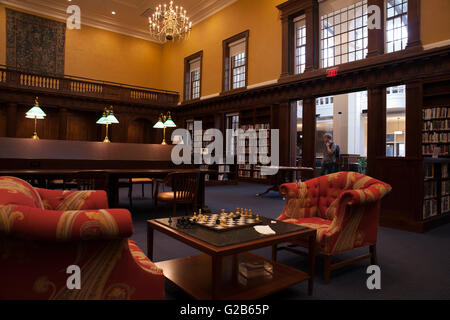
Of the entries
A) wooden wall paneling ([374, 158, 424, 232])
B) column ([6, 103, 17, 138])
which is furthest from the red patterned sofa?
column ([6, 103, 17, 138])

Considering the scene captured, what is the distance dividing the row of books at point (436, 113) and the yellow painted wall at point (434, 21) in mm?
1417

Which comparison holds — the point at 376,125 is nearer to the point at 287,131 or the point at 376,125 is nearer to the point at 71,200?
the point at 287,131

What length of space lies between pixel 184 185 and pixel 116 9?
442 inches

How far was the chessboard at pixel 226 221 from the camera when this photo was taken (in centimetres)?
211

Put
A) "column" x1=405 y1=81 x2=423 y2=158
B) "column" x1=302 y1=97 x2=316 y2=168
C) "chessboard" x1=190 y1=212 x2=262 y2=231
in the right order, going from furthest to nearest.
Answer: "column" x1=302 y1=97 x2=316 y2=168 < "column" x1=405 y1=81 x2=423 y2=158 < "chessboard" x1=190 y1=212 x2=262 y2=231

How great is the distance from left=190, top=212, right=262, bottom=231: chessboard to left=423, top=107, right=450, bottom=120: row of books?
17.8 ft

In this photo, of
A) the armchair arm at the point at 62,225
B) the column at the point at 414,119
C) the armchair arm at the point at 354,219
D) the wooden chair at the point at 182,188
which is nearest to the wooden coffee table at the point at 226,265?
the armchair arm at the point at 354,219

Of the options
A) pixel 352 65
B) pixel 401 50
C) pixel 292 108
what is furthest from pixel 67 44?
pixel 401 50

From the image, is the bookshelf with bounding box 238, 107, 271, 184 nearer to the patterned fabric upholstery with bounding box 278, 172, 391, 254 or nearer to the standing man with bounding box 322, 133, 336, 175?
the standing man with bounding box 322, 133, 336, 175

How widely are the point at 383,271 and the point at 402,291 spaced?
414 mm

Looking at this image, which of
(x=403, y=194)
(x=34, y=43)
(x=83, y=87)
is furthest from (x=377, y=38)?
(x=34, y=43)

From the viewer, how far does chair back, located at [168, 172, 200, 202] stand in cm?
409

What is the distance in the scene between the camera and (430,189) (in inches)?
170

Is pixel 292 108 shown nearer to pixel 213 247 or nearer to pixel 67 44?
pixel 213 247
